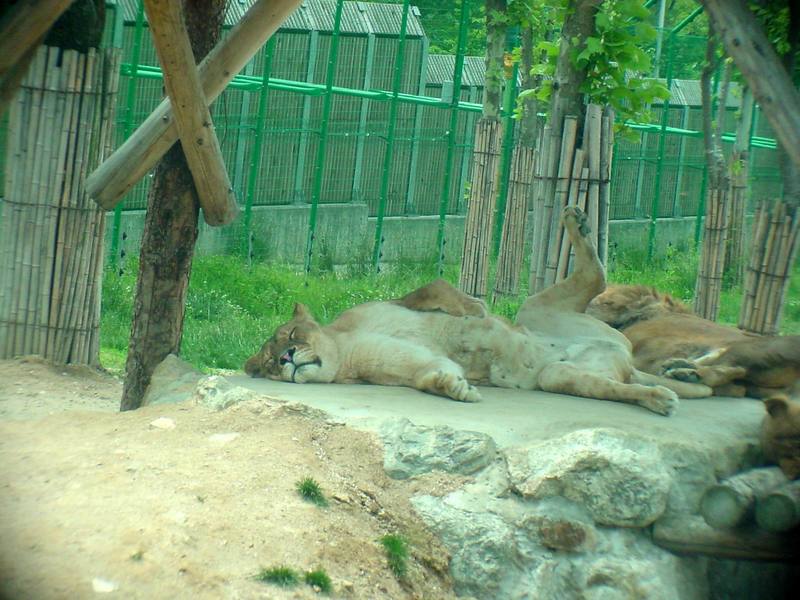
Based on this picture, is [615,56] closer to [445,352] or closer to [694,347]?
[694,347]

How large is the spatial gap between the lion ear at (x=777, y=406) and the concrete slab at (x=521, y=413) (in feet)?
0.99

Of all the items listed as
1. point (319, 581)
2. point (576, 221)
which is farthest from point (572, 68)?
point (319, 581)

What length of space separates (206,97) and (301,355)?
168 cm

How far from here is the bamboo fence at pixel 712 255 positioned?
12.0 m

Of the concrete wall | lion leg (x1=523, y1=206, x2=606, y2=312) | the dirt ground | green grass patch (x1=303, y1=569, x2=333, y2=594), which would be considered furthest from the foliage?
the concrete wall

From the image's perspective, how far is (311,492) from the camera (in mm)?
4930

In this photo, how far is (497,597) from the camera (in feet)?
17.0

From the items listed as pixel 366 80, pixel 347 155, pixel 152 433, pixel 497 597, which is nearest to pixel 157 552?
pixel 152 433

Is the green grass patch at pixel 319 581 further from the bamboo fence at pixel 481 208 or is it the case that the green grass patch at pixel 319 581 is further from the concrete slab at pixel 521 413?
the bamboo fence at pixel 481 208

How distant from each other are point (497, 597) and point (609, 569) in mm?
590

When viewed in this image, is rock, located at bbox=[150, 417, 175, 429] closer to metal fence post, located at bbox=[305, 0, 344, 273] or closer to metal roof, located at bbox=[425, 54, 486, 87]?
metal fence post, located at bbox=[305, 0, 344, 273]

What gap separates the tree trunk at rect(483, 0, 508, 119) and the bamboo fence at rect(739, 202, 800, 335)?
4335mm

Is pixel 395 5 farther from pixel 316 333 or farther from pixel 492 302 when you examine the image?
pixel 316 333

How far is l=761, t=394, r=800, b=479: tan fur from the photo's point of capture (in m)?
5.73
